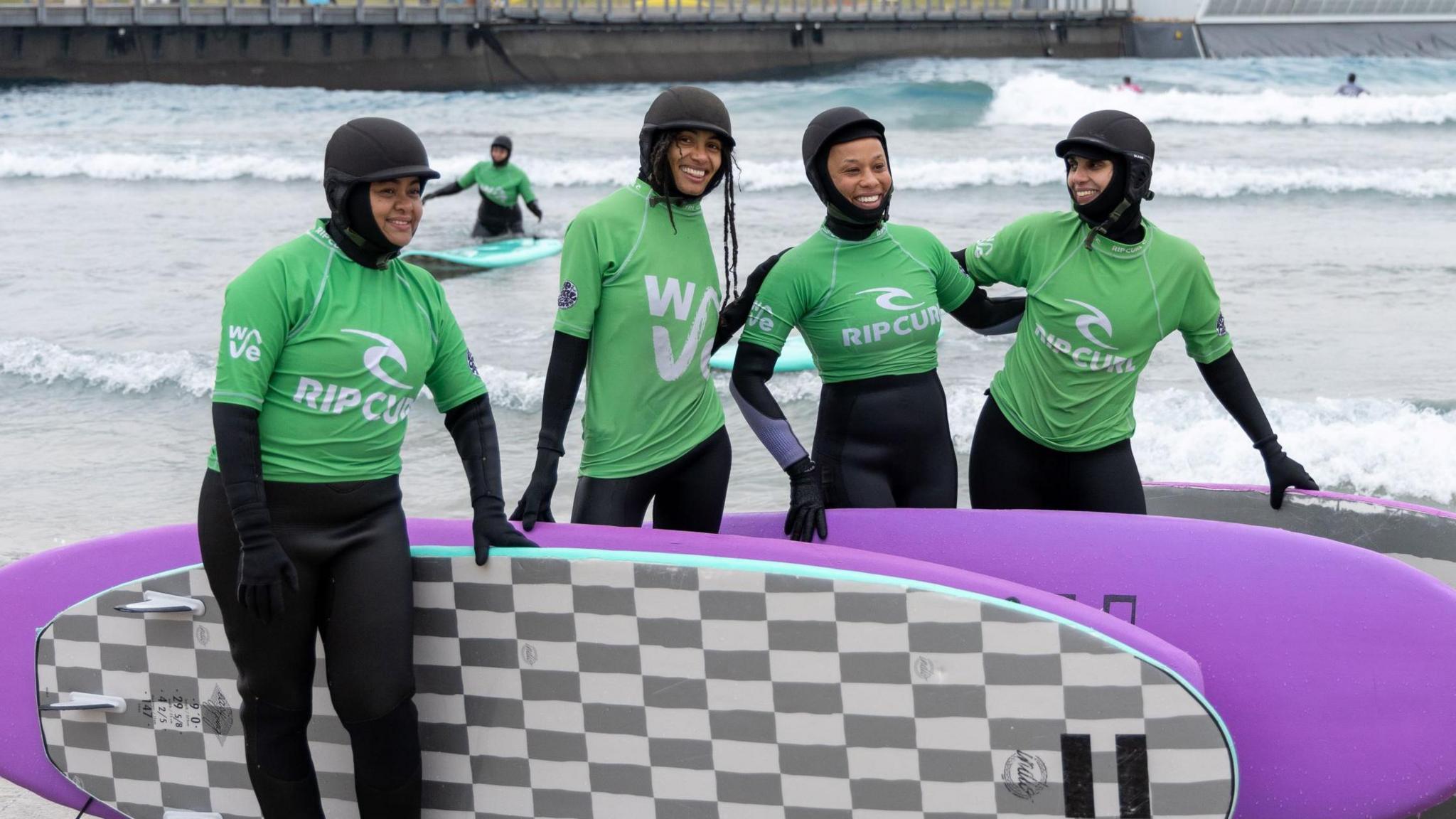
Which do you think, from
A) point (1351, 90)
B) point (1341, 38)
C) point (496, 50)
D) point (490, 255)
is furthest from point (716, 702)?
point (1341, 38)

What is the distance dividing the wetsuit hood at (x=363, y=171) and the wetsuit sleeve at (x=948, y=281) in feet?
4.21

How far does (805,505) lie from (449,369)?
0.86m

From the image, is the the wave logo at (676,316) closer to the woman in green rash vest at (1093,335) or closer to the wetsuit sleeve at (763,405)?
the wetsuit sleeve at (763,405)

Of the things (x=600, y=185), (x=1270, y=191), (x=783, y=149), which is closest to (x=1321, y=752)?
(x=1270, y=191)

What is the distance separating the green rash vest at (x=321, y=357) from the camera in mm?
2223

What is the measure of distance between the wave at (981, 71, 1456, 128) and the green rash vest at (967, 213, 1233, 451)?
20.8 metres

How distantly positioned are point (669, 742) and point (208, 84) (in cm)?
2993

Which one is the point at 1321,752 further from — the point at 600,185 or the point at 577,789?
the point at 600,185

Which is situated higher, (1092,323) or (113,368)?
(1092,323)

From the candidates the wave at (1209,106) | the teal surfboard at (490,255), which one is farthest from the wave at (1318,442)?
the wave at (1209,106)

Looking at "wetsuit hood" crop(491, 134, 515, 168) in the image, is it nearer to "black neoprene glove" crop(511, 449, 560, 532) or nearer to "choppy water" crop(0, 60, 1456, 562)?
"choppy water" crop(0, 60, 1456, 562)

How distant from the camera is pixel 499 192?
39.5 ft

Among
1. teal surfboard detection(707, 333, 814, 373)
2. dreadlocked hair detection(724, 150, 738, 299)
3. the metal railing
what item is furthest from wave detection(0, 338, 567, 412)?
the metal railing

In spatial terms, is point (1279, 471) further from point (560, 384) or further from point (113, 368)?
point (113, 368)
